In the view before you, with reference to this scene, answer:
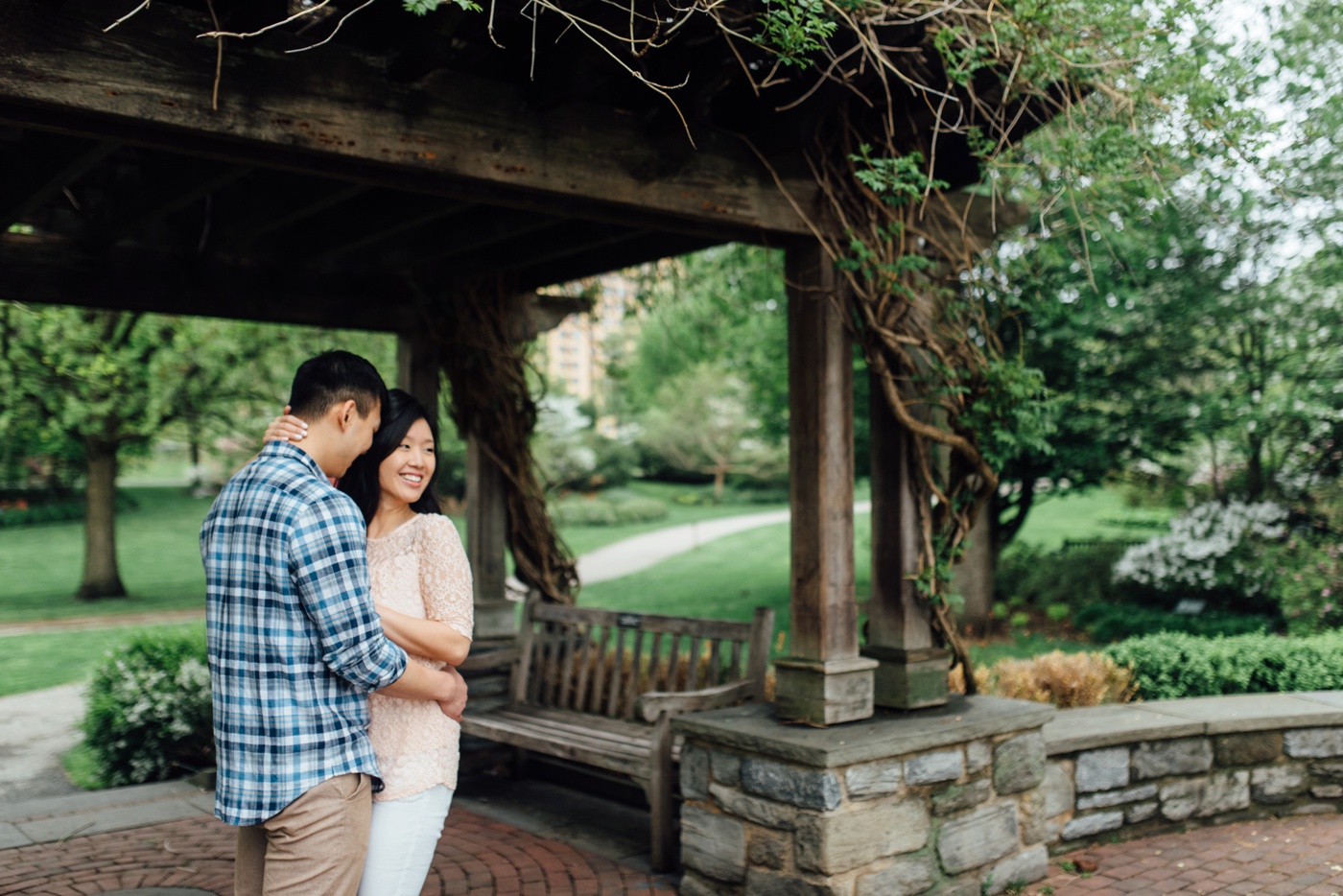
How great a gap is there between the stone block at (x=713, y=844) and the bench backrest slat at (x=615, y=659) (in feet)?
2.54

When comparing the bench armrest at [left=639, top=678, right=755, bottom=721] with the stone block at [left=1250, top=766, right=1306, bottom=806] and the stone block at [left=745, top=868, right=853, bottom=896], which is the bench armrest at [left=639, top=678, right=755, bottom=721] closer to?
the stone block at [left=745, top=868, right=853, bottom=896]

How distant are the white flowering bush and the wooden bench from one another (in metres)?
5.41

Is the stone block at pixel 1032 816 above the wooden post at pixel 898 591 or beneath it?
beneath

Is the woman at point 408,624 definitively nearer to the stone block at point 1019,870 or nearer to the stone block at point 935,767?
the stone block at point 935,767

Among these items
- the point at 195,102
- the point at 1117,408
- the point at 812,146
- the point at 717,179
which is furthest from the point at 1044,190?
the point at 1117,408

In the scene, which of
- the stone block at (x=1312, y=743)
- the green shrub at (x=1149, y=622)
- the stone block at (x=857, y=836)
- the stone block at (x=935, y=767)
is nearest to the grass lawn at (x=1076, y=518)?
the green shrub at (x=1149, y=622)

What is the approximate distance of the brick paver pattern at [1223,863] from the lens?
12.8 feet

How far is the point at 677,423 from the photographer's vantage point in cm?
2964

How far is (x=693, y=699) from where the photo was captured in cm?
426

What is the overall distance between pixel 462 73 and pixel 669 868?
2.94 m

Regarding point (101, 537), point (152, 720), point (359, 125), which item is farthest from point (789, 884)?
point (101, 537)

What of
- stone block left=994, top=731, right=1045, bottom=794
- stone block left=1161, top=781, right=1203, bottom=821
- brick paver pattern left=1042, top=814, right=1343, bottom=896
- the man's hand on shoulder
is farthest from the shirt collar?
stone block left=1161, top=781, right=1203, bottom=821

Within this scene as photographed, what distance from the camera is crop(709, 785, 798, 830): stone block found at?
3562 millimetres

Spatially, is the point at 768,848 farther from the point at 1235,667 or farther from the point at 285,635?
the point at 1235,667
